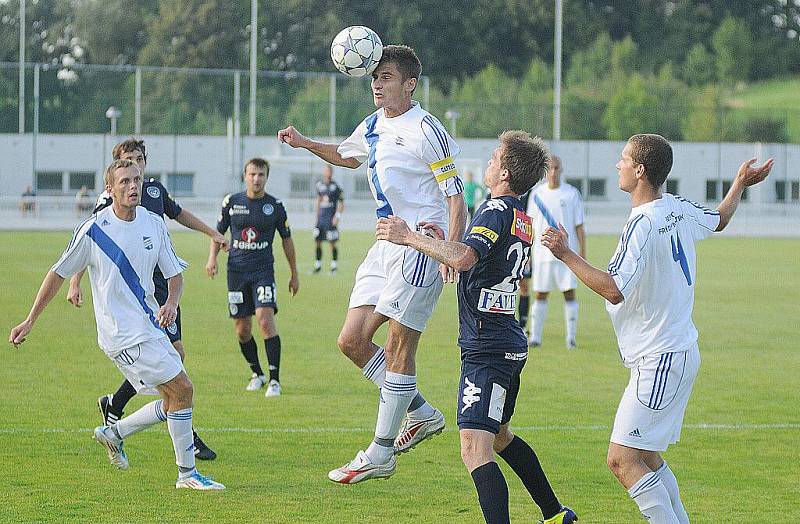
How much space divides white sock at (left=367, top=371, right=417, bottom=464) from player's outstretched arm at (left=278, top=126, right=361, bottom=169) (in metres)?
1.39

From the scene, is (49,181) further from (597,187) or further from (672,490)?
(672,490)

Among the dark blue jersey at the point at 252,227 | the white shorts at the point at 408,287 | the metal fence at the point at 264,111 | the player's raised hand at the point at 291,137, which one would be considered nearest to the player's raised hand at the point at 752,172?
the white shorts at the point at 408,287

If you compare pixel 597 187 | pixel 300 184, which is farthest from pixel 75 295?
pixel 597 187

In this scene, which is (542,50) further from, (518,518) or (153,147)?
(518,518)

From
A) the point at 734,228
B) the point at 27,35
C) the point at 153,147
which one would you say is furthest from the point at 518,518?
the point at 27,35

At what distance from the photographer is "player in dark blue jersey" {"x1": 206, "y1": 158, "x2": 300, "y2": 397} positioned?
10.5 m

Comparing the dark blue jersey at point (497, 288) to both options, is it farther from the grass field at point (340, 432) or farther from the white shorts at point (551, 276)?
the white shorts at point (551, 276)

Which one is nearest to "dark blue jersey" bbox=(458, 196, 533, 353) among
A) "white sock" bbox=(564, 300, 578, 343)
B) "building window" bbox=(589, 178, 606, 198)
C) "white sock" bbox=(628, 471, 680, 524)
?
"white sock" bbox=(628, 471, 680, 524)

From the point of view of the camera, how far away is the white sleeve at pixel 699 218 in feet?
18.3

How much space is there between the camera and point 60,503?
21.8 ft

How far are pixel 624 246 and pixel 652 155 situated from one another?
442mm

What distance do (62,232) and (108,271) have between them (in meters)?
30.4

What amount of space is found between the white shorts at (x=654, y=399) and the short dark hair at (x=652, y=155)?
0.81 metres

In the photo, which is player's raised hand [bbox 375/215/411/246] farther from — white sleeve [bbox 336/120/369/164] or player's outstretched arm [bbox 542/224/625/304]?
white sleeve [bbox 336/120/369/164]
